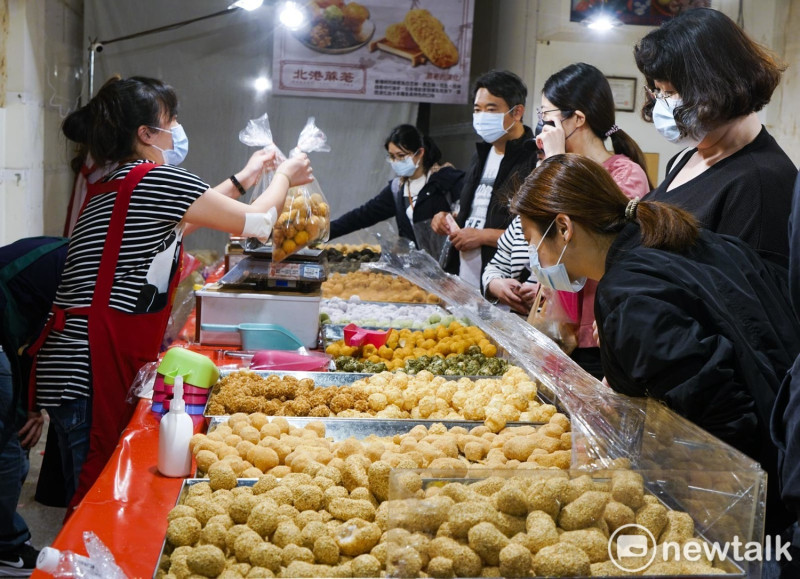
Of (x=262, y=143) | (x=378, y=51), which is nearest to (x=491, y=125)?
(x=262, y=143)

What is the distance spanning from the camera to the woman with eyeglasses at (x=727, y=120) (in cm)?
221

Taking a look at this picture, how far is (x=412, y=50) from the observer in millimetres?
7676

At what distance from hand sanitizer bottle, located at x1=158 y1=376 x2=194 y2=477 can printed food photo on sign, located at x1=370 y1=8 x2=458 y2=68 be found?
6.18 m

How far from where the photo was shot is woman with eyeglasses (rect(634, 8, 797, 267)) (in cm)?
221

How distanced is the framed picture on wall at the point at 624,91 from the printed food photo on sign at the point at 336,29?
2372mm

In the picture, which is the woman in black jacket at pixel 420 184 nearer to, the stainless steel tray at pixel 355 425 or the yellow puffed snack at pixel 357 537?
the stainless steel tray at pixel 355 425

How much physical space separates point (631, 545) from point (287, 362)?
1713 mm

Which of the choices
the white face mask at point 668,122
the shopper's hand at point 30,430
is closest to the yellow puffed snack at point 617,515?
the white face mask at point 668,122

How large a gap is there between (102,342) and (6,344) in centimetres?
55

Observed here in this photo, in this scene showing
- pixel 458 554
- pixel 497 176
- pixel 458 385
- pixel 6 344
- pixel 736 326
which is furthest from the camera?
pixel 497 176

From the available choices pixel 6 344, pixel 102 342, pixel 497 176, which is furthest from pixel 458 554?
pixel 497 176

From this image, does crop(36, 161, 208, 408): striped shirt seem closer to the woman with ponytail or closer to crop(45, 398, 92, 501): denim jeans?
crop(45, 398, 92, 501): denim jeans

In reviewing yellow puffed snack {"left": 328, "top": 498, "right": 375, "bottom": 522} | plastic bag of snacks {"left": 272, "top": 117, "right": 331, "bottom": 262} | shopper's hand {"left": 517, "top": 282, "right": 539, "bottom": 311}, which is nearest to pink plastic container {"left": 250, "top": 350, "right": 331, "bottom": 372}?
plastic bag of snacks {"left": 272, "top": 117, "right": 331, "bottom": 262}

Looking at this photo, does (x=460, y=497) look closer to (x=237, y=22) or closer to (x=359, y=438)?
(x=359, y=438)
